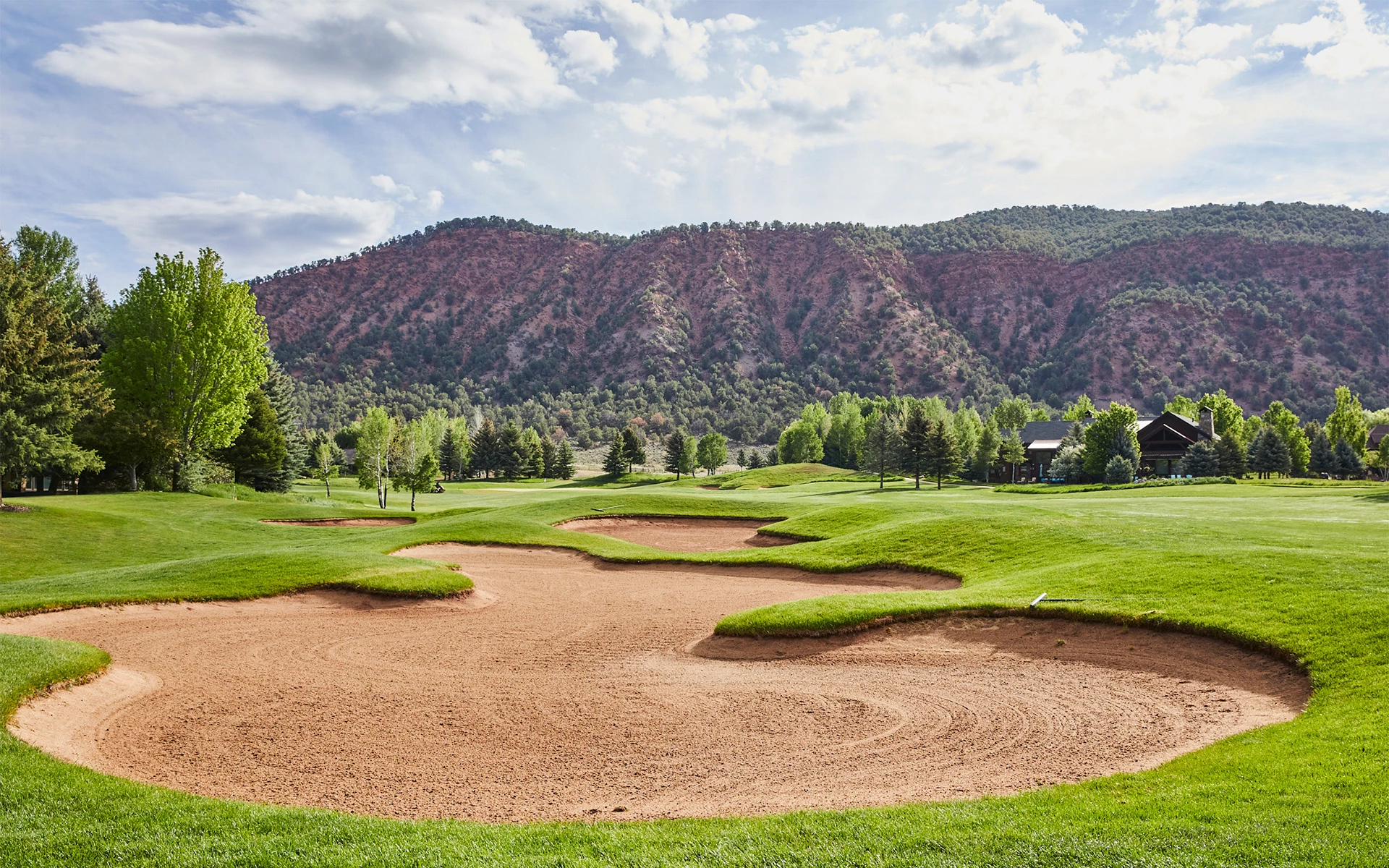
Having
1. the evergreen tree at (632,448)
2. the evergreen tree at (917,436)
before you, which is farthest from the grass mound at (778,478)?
the evergreen tree at (917,436)

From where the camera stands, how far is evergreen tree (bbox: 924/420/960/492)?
72669mm

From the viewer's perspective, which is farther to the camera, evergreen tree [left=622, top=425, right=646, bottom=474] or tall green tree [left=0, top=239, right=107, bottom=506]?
evergreen tree [left=622, top=425, right=646, bottom=474]

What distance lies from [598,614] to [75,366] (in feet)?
91.4

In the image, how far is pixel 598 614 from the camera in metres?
19.5

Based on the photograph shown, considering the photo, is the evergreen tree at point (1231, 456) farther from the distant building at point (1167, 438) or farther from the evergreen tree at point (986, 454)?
the evergreen tree at point (986, 454)

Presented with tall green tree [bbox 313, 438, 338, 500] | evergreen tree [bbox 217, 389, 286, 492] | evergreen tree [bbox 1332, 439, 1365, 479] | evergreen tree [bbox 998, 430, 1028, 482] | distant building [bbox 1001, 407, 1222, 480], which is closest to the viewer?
evergreen tree [bbox 217, 389, 286, 492]

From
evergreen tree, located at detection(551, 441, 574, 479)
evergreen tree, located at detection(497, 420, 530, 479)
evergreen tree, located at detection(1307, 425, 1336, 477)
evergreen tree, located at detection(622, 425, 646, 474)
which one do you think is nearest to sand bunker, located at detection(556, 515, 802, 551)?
evergreen tree, located at detection(622, 425, 646, 474)

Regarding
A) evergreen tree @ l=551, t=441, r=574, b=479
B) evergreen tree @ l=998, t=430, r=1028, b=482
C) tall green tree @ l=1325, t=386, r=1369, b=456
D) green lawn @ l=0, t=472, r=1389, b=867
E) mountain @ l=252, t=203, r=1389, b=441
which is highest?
mountain @ l=252, t=203, r=1389, b=441

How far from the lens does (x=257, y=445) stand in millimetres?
52719

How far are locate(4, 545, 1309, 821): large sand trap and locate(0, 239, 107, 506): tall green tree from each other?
16.7 meters

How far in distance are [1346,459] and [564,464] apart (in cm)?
8369

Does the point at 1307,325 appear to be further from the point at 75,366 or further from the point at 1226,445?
the point at 75,366

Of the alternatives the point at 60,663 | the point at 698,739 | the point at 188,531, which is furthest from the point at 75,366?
the point at 698,739

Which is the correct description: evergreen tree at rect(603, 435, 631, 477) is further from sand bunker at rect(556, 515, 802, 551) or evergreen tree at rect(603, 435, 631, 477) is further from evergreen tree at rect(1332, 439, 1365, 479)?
evergreen tree at rect(1332, 439, 1365, 479)
